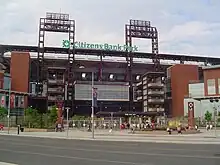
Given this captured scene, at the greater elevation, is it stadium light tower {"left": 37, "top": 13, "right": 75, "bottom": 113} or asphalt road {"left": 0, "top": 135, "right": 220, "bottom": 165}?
stadium light tower {"left": 37, "top": 13, "right": 75, "bottom": 113}

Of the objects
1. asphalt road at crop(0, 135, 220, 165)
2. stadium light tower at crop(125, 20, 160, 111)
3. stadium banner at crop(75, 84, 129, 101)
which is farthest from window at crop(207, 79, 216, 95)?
asphalt road at crop(0, 135, 220, 165)

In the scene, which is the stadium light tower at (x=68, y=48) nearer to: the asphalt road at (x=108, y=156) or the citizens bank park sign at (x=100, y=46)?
the citizens bank park sign at (x=100, y=46)

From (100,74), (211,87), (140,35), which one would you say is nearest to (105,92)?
(100,74)

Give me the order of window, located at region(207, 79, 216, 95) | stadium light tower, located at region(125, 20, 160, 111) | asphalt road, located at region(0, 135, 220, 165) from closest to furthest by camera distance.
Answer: asphalt road, located at region(0, 135, 220, 165)
window, located at region(207, 79, 216, 95)
stadium light tower, located at region(125, 20, 160, 111)

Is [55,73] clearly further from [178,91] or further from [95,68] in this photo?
[178,91]

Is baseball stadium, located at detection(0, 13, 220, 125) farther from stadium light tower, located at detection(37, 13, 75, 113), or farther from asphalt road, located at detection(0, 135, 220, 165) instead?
asphalt road, located at detection(0, 135, 220, 165)

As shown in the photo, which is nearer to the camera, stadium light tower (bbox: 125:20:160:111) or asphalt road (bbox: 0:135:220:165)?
asphalt road (bbox: 0:135:220:165)

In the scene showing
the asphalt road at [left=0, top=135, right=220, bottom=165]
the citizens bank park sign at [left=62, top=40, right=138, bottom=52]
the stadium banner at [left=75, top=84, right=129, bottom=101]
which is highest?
the citizens bank park sign at [left=62, top=40, right=138, bottom=52]

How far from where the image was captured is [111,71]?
13488cm

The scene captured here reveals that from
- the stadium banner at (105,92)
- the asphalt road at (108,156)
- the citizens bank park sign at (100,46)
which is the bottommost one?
the asphalt road at (108,156)

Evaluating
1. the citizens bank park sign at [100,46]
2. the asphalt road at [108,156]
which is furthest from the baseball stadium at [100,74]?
the asphalt road at [108,156]

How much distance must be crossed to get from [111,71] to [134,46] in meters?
13.8

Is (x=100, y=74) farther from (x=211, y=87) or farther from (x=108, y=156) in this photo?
(x=108, y=156)

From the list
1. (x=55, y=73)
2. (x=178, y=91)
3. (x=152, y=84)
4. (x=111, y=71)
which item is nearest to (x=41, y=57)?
(x=55, y=73)
